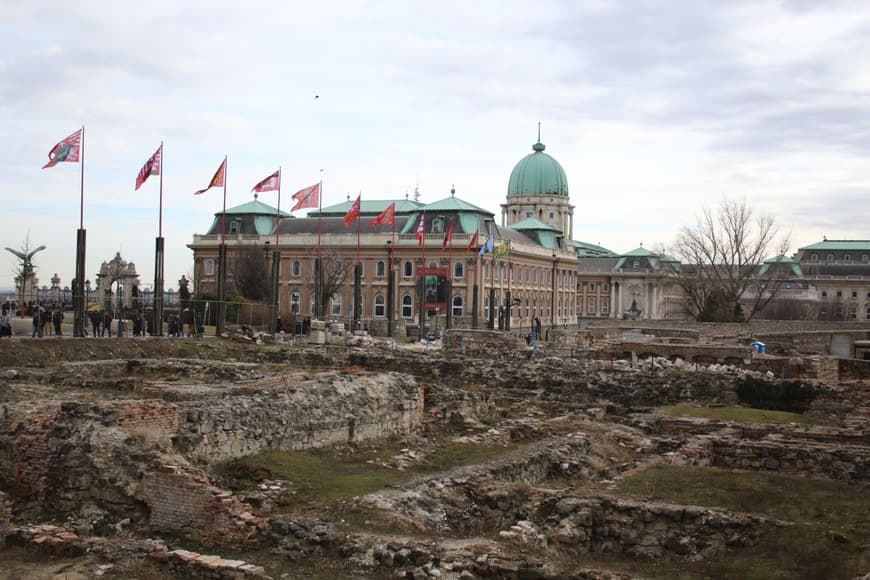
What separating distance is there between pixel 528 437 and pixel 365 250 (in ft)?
229

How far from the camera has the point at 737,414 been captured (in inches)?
1000

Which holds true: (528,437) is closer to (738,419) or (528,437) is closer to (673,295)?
(738,419)

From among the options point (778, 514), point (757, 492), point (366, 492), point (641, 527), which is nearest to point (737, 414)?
point (757, 492)

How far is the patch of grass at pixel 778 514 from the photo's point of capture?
38.7 ft

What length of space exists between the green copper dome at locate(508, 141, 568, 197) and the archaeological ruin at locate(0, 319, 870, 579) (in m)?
106

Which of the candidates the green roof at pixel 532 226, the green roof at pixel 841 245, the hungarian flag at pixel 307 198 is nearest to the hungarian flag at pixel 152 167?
the hungarian flag at pixel 307 198

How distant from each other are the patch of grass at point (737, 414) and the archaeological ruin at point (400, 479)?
174 mm

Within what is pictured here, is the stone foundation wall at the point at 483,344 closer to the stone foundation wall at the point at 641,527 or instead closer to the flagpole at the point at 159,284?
the flagpole at the point at 159,284

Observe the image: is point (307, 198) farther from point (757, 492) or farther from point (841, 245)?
point (841, 245)

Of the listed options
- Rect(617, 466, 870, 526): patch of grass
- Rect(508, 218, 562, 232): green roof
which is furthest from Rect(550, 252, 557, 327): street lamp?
Rect(617, 466, 870, 526): patch of grass

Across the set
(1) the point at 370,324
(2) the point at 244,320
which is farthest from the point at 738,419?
(1) the point at 370,324

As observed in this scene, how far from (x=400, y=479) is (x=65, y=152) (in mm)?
22013

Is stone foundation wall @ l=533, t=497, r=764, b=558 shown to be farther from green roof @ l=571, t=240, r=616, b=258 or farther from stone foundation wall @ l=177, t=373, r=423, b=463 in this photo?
green roof @ l=571, t=240, r=616, b=258

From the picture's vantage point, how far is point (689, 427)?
22.8 m
